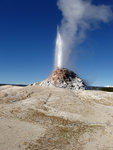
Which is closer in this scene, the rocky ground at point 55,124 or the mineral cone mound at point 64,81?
the rocky ground at point 55,124

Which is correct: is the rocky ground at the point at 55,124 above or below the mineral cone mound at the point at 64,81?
below

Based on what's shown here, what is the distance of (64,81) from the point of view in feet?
215

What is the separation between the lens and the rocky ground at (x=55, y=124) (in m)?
20.5

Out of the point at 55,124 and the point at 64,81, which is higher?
the point at 64,81

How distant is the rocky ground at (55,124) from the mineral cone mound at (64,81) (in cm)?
1860

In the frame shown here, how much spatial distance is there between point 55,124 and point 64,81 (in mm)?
38665

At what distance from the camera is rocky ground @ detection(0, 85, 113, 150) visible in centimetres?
2048

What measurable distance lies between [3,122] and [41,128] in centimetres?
710

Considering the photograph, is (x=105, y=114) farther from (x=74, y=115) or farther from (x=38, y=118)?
(x=38, y=118)

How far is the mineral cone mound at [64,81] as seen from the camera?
63.9 metres

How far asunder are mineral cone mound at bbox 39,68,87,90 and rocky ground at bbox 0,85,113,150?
1860 cm

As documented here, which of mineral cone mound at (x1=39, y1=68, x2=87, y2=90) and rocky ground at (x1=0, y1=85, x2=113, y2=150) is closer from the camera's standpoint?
rocky ground at (x1=0, y1=85, x2=113, y2=150)

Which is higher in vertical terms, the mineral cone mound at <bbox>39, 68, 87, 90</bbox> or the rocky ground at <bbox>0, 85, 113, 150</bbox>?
the mineral cone mound at <bbox>39, 68, 87, 90</bbox>

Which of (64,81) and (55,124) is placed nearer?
(55,124)
